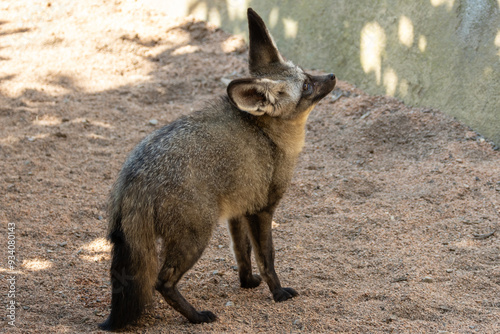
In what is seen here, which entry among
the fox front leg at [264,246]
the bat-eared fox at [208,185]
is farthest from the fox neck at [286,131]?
the fox front leg at [264,246]

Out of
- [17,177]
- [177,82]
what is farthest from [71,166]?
[177,82]

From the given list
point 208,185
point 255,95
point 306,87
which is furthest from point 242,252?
point 306,87

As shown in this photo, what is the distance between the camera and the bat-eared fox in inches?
143

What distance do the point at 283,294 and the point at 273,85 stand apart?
1.45m

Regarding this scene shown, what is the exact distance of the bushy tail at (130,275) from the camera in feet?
11.8

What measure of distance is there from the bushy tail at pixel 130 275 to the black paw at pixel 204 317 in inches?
13.3

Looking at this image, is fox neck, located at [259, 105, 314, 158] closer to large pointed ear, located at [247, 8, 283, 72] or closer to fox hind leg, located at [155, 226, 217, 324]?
large pointed ear, located at [247, 8, 283, 72]

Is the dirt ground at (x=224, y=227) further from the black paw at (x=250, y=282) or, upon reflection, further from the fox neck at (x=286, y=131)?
the fox neck at (x=286, y=131)

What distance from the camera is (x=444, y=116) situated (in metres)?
6.63

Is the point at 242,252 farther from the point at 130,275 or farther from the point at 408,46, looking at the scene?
the point at 408,46

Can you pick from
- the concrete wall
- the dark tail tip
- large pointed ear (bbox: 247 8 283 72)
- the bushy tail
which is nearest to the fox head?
large pointed ear (bbox: 247 8 283 72)

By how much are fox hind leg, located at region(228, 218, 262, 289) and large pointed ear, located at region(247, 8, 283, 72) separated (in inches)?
46.1

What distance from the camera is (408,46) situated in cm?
697

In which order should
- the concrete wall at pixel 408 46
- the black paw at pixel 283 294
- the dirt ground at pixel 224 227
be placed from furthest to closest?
1. the concrete wall at pixel 408 46
2. the black paw at pixel 283 294
3. the dirt ground at pixel 224 227
